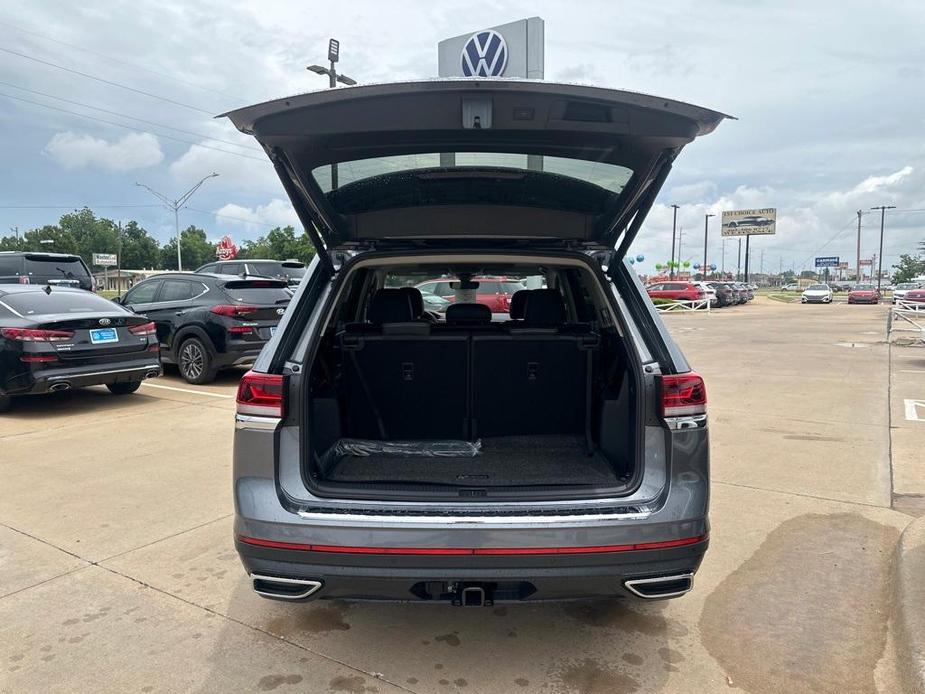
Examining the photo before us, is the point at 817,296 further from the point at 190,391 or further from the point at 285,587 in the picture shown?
the point at 285,587

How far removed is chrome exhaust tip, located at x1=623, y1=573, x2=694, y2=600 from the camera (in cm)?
241

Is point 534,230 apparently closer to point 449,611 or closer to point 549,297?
point 549,297

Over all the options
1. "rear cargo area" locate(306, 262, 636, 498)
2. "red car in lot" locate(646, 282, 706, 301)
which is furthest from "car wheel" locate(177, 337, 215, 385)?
"red car in lot" locate(646, 282, 706, 301)

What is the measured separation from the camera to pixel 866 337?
17.5 metres

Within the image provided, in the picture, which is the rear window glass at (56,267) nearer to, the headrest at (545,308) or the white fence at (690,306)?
the headrest at (545,308)

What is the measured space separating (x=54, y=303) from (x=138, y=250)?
10147 centimetres

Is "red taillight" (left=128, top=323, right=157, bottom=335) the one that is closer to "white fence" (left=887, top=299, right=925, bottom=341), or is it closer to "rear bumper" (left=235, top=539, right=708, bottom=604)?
"rear bumper" (left=235, top=539, right=708, bottom=604)

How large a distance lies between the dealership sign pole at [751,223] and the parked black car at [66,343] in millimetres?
74278

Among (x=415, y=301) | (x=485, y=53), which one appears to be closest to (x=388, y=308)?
(x=415, y=301)

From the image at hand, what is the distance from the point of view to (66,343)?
23.5 ft

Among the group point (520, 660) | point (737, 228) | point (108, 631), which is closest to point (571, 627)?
point (520, 660)

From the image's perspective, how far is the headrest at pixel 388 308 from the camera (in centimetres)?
398

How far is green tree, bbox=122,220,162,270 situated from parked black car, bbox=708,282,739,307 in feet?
282

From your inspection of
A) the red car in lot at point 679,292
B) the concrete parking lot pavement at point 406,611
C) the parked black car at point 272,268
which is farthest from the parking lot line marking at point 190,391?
the red car in lot at point 679,292
